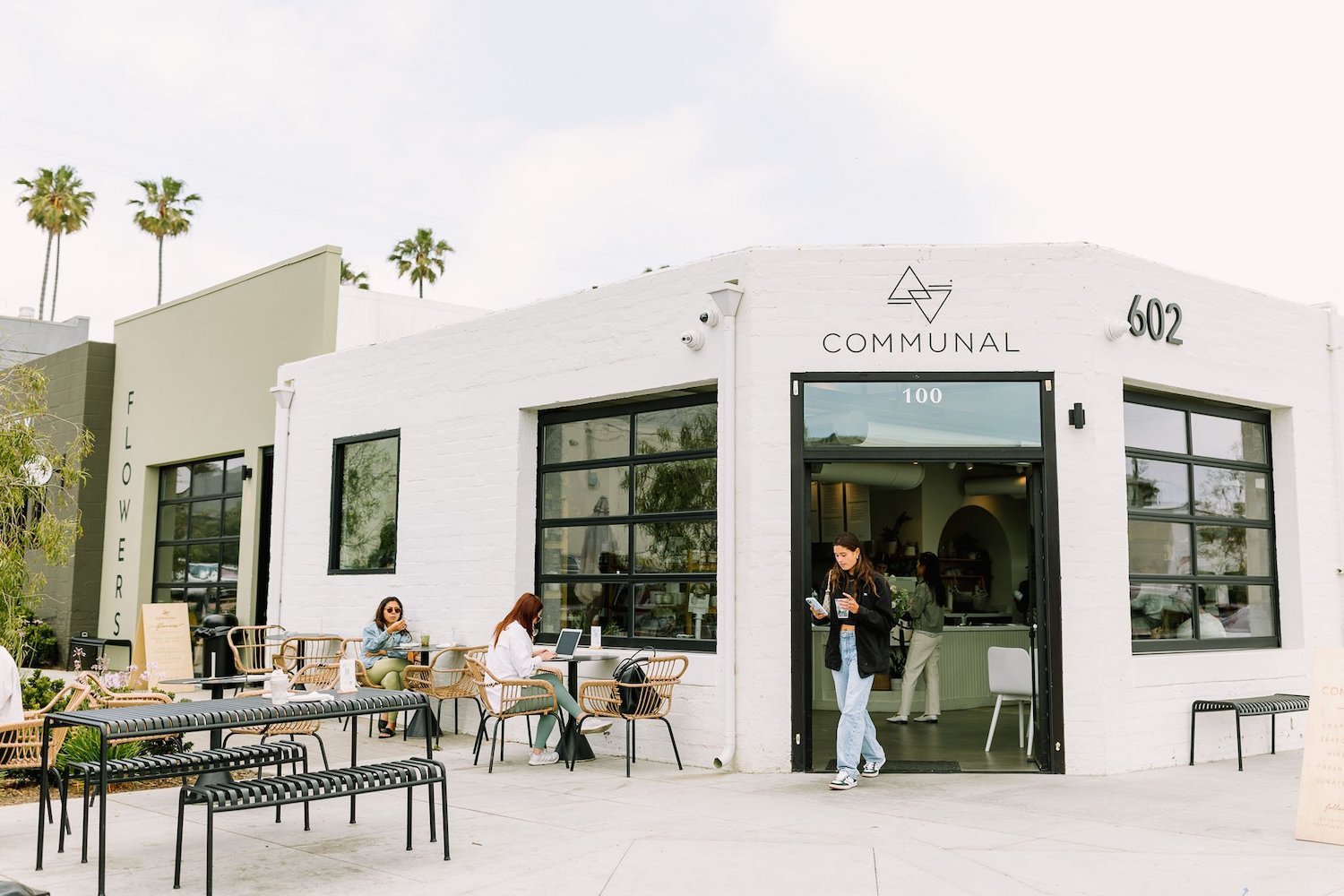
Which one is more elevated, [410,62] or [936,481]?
[410,62]

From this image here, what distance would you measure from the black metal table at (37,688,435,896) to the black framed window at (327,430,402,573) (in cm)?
548

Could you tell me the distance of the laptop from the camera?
9031 mm

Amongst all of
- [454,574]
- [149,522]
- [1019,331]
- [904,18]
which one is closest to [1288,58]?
[904,18]

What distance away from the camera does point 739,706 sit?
8.49 metres

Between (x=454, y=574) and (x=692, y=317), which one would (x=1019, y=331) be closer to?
(x=692, y=317)

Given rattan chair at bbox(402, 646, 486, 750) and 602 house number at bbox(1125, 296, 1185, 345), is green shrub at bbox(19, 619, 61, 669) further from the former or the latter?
602 house number at bbox(1125, 296, 1185, 345)

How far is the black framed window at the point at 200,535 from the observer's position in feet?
48.7

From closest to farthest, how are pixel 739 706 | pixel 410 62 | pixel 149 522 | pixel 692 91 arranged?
pixel 739 706 → pixel 410 62 → pixel 692 91 → pixel 149 522

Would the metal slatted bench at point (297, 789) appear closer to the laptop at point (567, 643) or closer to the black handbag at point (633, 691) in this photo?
the black handbag at point (633, 691)

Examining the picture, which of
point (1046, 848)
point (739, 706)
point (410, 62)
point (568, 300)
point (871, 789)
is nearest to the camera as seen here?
point (1046, 848)

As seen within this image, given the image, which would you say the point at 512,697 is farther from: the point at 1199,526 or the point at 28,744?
the point at 1199,526

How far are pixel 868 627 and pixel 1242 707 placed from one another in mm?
3061

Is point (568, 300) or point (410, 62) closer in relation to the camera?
point (568, 300)

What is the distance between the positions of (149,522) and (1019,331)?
502 inches
